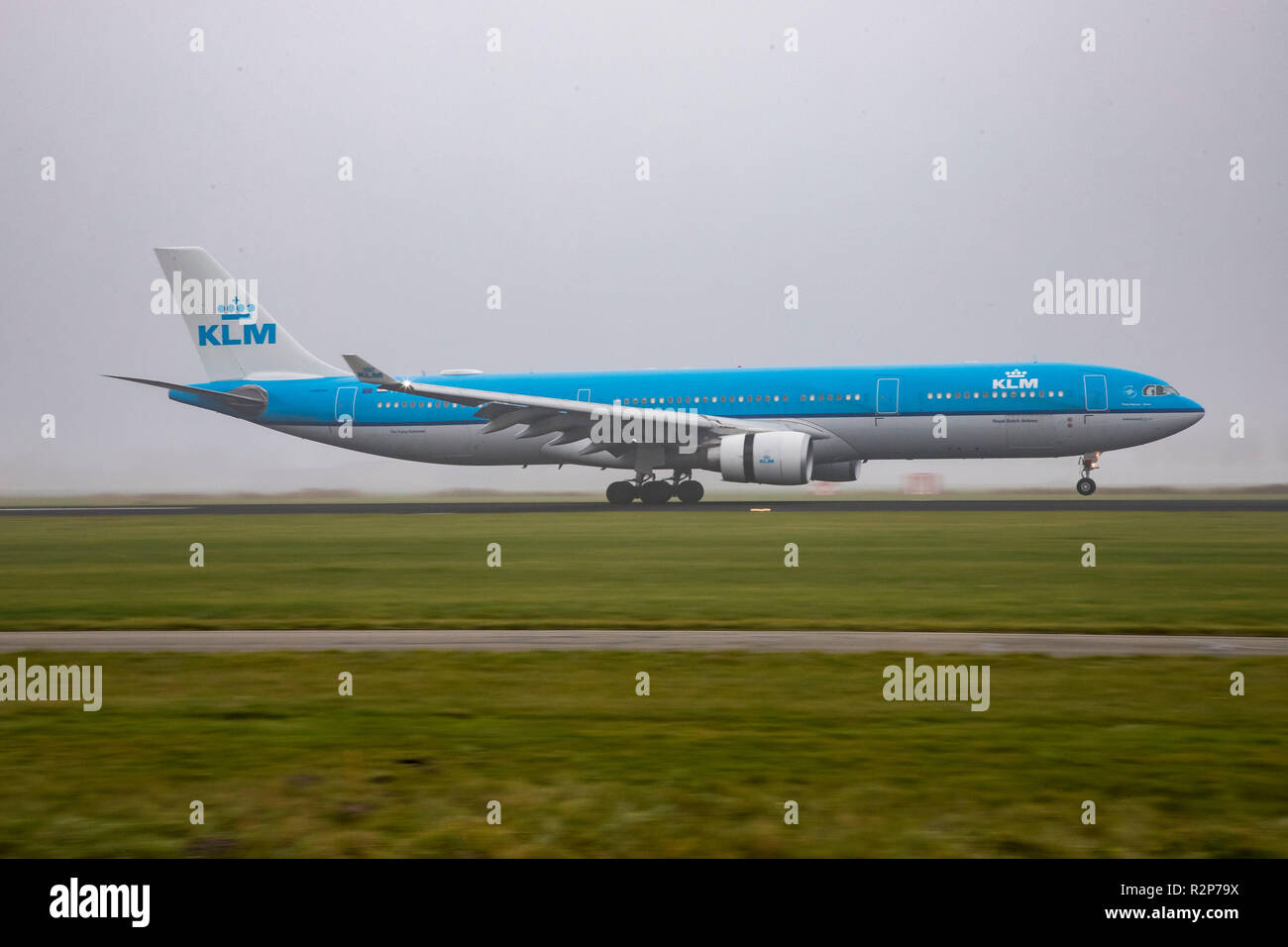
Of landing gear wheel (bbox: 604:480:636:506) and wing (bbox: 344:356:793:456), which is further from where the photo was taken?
landing gear wheel (bbox: 604:480:636:506)

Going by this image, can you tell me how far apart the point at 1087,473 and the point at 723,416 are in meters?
13.3

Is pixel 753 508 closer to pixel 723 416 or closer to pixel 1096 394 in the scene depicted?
pixel 723 416

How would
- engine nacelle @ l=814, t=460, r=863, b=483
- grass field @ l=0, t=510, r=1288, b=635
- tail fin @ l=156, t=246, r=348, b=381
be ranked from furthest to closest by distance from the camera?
1. tail fin @ l=156, t=246, r=348, b=381
2. engine nacelle @ l=814, t=460, r=863, b=483
3. grass field @ l=0, t=510, r=1288, b=635

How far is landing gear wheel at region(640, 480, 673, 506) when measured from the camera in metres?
46.3

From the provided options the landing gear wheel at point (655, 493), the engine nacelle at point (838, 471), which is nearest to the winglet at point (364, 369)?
the landing gear wheel at point (655, 493)

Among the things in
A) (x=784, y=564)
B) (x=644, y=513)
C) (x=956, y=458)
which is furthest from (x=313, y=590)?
(x=956, y=458)

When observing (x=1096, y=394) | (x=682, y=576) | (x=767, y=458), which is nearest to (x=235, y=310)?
(x=767, y=458)

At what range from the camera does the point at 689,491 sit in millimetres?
46750

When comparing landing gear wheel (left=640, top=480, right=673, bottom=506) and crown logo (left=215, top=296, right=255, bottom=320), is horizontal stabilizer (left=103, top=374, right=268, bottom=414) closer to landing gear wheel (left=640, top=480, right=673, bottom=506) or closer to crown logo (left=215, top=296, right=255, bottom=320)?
crown logo (left=215, top=296, right=255, bottom=320)

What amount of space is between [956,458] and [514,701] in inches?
1352

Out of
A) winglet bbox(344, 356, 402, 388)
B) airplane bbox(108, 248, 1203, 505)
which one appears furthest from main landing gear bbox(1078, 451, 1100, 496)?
winglet bbox(344, 356, 402, 388)

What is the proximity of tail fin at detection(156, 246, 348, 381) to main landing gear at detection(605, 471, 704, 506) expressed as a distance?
13.2m

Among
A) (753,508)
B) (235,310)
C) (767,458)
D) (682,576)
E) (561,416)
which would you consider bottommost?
(682,576)

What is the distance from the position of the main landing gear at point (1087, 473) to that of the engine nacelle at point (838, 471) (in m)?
7.77
